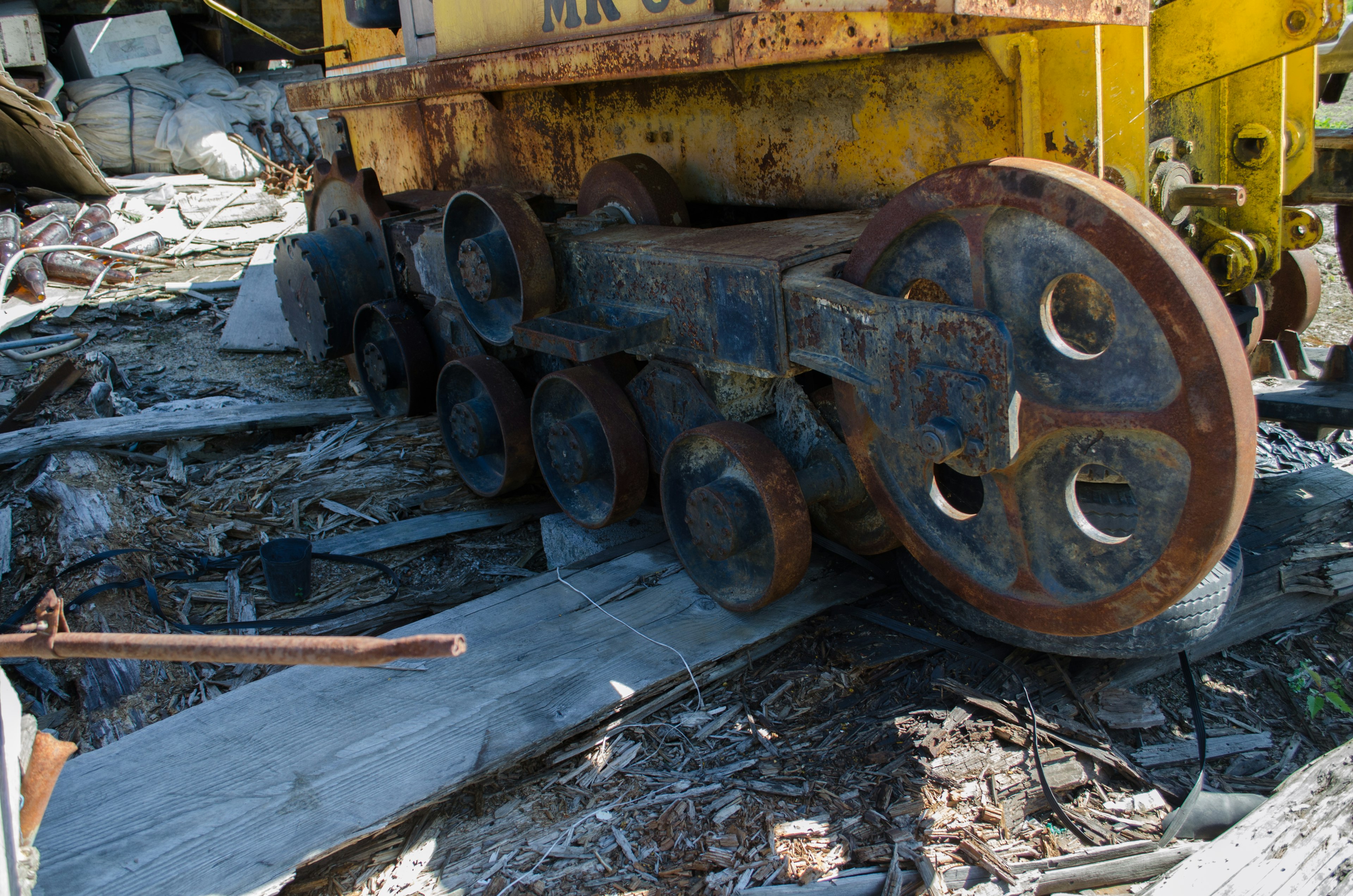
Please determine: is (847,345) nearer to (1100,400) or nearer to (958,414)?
(958,414)

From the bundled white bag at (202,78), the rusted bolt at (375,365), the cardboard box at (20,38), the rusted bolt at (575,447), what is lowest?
the rusted bolt at (575,447)

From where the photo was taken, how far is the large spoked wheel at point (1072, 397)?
6.57ft

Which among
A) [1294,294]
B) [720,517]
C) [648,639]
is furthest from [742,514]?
[1294,294]

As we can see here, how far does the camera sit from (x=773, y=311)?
2771 mm

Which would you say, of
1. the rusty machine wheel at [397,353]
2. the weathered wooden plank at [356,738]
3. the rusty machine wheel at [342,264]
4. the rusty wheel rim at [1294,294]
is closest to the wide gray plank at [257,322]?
the rusty machine wheel at [342,264]

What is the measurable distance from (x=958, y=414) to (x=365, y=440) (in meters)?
3.58

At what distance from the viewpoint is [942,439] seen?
7.76 ft

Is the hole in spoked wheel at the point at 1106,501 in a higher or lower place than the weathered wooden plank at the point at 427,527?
higher

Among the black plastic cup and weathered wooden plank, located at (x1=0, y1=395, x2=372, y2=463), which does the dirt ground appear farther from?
weathered wooden plank, located at (x1=0, y1=395, x2=372, y2=463)

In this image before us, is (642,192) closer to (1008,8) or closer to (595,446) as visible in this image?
(595,446)

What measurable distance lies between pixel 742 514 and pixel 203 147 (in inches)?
488

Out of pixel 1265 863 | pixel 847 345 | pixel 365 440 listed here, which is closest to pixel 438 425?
pixel 365 440

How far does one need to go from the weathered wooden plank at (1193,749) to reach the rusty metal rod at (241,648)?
6.36 ft

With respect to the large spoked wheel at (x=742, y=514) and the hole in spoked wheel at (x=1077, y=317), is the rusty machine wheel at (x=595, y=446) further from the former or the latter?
the hole in spoked wheel at (x=1077, y=317)
